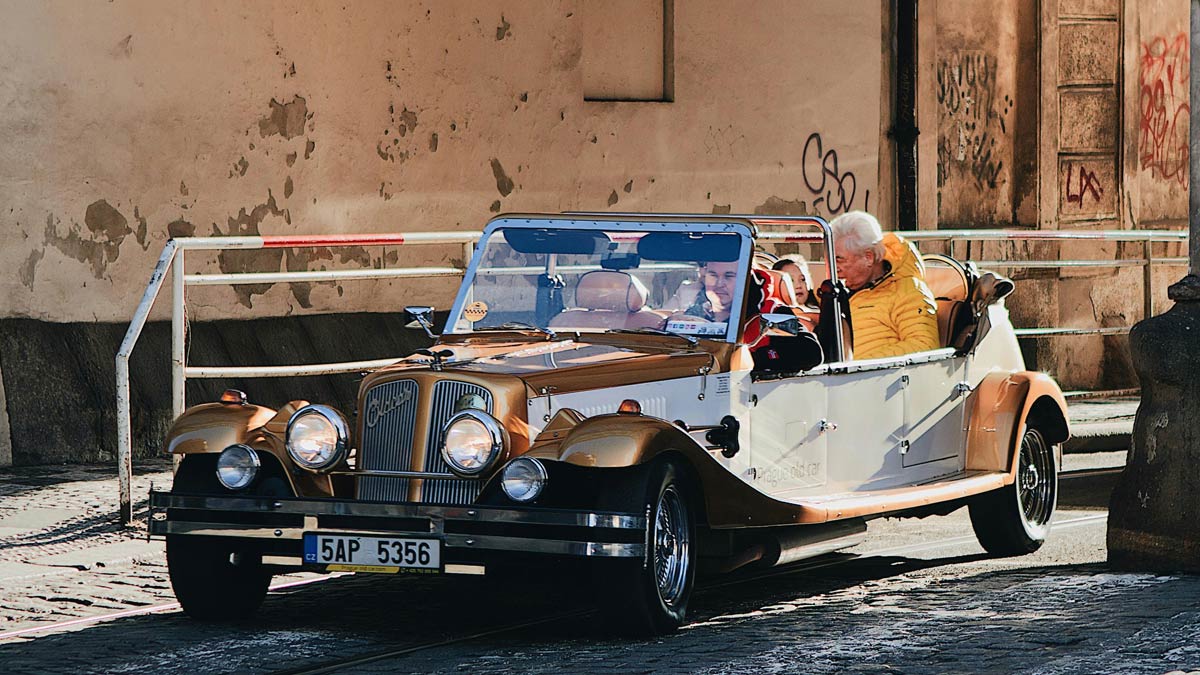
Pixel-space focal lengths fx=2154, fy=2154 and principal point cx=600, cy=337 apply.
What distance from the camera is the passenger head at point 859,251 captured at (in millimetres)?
10109

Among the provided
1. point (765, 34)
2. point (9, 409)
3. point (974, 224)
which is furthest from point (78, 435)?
point (974, 224)

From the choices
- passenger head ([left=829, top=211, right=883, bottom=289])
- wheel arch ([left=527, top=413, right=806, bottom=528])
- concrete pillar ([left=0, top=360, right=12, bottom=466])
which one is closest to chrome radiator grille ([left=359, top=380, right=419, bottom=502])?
wheel arch ([left=527, top=413, right=806, bottom=528])

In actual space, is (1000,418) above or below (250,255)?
below

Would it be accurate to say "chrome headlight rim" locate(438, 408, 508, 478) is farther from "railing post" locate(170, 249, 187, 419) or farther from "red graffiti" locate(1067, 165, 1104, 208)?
"red graffiti" locate(1067, 165, 1104, 208)

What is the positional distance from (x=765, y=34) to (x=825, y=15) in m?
0.80

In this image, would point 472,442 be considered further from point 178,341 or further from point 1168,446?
point 178,341

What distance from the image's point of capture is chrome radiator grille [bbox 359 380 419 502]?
7820 mm

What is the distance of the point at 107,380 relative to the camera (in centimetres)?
1254

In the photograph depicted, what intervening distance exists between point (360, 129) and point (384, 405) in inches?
271

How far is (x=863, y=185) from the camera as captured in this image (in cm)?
1848

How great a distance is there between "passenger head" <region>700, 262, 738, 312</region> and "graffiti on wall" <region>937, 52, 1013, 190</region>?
10.9 metres

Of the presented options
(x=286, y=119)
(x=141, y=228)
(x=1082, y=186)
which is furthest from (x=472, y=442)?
(x=1082, y=186)

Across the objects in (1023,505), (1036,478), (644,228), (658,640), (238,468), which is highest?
(644,228)

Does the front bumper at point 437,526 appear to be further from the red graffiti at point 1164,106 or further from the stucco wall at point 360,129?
the red graffiti at point 1164,106
